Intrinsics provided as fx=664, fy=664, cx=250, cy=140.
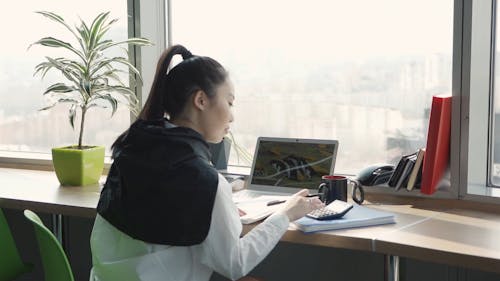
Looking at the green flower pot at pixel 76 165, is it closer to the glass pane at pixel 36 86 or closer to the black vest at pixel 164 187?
the glass pane at pixel 36 86

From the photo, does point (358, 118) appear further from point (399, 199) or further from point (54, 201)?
point (54, 201)

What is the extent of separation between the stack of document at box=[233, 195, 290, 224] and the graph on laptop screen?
112 mm

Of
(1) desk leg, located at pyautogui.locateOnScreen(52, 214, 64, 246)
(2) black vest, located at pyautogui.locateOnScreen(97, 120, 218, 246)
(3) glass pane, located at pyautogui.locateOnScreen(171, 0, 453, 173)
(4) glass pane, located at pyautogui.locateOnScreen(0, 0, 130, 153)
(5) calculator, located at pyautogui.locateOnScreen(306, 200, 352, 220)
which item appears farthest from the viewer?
(4) glass pane, located at pyautogui.locateOnScreen(0, 0, 130, 153)

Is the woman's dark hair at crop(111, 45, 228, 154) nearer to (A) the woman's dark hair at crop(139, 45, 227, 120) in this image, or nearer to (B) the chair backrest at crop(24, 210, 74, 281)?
(A) the woman's dark hair at crop(139, 45, 227, 120)

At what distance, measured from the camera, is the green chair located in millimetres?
→ 2314

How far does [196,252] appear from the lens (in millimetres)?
1676

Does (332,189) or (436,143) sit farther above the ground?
(436,143)

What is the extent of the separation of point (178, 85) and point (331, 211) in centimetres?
59

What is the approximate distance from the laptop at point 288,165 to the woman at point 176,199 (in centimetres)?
51

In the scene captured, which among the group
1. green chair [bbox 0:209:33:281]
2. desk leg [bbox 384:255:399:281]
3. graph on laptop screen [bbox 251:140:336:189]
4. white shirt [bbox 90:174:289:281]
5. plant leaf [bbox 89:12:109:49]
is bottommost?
green chair [bbox 0:209:33:281]

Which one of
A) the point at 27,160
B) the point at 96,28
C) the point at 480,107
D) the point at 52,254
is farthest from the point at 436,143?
the point at 27,160

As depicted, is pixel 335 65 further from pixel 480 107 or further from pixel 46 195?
pixel 46 195

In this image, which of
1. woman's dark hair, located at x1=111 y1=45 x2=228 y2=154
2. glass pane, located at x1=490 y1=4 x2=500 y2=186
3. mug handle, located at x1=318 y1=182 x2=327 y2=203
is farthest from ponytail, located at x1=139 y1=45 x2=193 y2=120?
glass pane, located at x1=490 y1=4 x2=500 y2=186

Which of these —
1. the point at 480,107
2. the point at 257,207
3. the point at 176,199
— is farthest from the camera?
the point at 480,107
